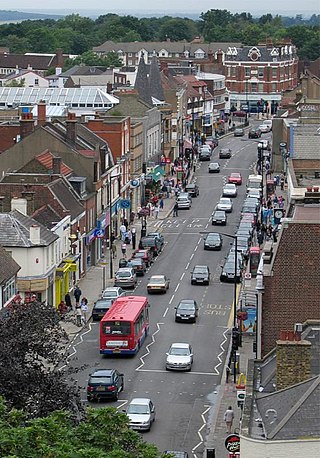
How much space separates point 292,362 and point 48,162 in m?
51.2

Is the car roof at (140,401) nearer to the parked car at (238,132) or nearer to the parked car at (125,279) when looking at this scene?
the parked car at (125,279)

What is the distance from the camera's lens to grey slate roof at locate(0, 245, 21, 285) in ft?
216

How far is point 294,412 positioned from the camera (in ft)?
117

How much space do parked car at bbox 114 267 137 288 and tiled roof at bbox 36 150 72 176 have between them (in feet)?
29.8

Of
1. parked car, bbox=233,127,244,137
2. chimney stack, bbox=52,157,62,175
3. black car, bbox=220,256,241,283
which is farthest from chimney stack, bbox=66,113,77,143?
parked car, bbox=233,127,244,137

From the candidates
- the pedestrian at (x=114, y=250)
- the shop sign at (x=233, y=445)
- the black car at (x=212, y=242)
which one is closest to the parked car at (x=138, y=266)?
the pedestrian at (x=114, y=250)

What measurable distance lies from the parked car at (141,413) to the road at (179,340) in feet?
1.30

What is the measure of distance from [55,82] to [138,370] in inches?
4685

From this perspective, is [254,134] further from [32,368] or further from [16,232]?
[32,368]

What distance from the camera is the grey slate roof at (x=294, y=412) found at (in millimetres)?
34906

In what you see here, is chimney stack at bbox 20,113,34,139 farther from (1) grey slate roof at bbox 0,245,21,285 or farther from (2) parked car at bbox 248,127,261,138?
(2) parked car at bbox 248,127,261,138

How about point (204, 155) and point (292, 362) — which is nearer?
point (292, 362)

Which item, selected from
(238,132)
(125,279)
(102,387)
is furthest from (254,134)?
(102,387)

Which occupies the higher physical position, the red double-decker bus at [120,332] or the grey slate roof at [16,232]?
the grey slate roof at [16,232]
